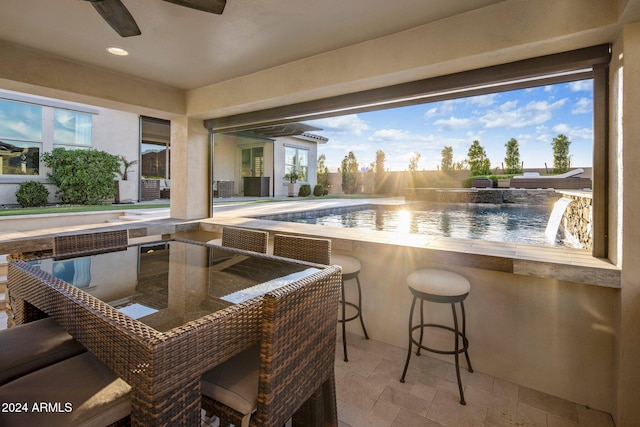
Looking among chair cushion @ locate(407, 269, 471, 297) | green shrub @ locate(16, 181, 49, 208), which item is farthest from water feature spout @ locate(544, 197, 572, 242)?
green shrub @ locate(16, 181, 49, 208)

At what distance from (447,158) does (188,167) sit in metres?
3.51

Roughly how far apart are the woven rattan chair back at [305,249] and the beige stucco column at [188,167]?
9.07 feet

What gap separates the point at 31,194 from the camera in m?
7.10

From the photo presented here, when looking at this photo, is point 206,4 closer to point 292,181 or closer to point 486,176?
point 486,176

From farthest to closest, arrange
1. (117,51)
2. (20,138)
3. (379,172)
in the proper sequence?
(20,138) → (379,172) → (117,51)

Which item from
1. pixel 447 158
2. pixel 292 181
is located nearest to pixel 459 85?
pixel 447 158

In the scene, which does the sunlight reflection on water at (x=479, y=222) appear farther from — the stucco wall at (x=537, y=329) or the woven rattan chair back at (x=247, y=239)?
the woven rattan chair back at (x=247, y=239)

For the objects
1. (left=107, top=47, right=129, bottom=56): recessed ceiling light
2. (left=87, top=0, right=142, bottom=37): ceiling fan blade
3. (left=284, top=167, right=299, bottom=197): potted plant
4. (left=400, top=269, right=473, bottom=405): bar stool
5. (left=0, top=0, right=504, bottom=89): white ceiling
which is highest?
(left=107, top=47, right=129, bottom=56): recessed ceiling light

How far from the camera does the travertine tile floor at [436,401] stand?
193 centimetres

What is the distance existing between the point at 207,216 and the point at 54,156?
562cm

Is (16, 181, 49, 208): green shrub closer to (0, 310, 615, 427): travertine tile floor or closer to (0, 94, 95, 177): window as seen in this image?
(0, 94, 95, 177): window

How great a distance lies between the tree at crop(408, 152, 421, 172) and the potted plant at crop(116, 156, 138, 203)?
26.7 ft

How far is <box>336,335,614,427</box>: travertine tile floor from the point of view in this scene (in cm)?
193

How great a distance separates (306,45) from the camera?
297 centimetres
